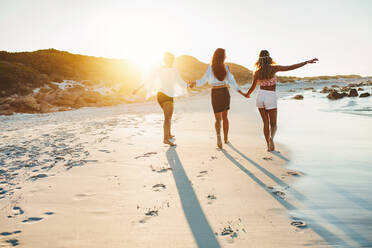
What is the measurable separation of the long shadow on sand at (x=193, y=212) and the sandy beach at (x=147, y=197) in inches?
0.4

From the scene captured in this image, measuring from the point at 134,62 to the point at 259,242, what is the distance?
1826 inches

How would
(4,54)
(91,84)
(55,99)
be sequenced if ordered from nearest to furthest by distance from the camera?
(55,99), (91,84), (4,54)

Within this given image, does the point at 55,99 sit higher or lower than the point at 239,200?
higher

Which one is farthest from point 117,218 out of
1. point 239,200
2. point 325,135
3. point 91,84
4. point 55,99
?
point 91,84

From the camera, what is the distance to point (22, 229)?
6.98 feet

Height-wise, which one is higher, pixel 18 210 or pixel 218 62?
pixel 218 62

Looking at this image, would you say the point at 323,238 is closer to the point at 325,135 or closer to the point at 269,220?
the point at 269,220

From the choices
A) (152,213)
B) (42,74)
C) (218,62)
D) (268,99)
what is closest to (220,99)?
(218,62)

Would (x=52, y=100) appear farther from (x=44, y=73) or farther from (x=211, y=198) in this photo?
(x=211, y=198)

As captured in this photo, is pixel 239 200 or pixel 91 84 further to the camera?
pixel 91 84

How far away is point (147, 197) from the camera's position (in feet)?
8.98

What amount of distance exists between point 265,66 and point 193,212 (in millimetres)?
3367

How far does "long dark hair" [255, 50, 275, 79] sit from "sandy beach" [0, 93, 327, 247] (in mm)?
1481

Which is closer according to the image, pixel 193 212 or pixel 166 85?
pixel 193 212
